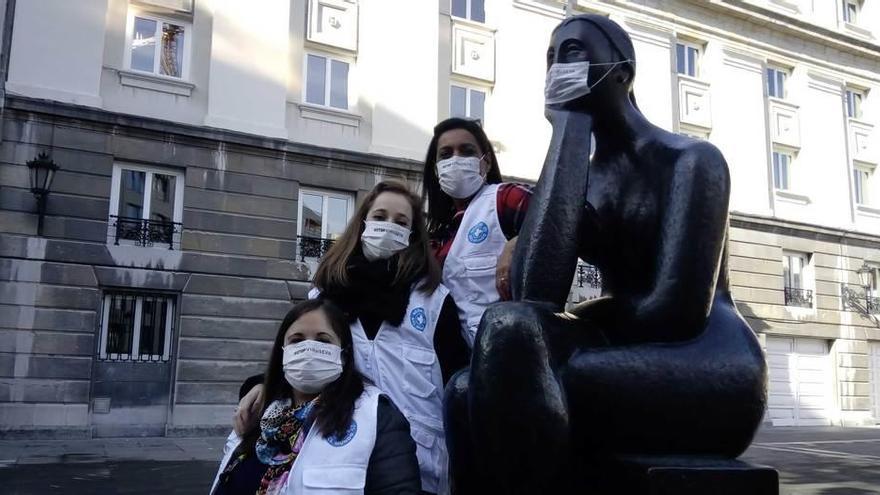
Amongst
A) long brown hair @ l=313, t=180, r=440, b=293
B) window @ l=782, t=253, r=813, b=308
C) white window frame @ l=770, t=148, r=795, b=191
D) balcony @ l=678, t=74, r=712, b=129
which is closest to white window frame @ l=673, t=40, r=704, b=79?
balcony @ l=678, t=74, r=712, b=129

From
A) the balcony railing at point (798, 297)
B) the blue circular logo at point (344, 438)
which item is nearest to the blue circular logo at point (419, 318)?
the blue circular logo at point (344, 438)

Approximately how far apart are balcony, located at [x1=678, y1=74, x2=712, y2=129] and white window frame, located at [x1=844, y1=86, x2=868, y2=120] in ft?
20.2

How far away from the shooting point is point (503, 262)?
2.26 m

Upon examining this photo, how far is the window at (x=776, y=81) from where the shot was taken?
22.1 m

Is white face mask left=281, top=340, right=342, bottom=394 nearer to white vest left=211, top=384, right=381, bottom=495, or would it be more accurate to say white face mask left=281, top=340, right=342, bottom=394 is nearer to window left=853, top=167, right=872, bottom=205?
white vest left=211, top=384, right=381, bottom=495

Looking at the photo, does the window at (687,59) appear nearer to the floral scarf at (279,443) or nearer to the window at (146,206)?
the window at (146,206)

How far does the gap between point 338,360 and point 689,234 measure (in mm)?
1156

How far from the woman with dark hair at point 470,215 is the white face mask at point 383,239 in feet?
0.59

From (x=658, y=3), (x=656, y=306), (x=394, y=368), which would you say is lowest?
(x=394, y=368)

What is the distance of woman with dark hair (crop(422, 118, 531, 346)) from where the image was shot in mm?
2475

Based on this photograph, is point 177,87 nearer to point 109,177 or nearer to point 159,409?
point 109,177

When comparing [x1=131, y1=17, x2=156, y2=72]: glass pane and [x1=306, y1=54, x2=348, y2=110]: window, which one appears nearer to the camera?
[x1=131, y1=17, x2=156, y2=72]: glass pane

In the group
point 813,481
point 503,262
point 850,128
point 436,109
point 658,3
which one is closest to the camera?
point 503,262

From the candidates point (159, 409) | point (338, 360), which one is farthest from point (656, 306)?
point (159, 409)
